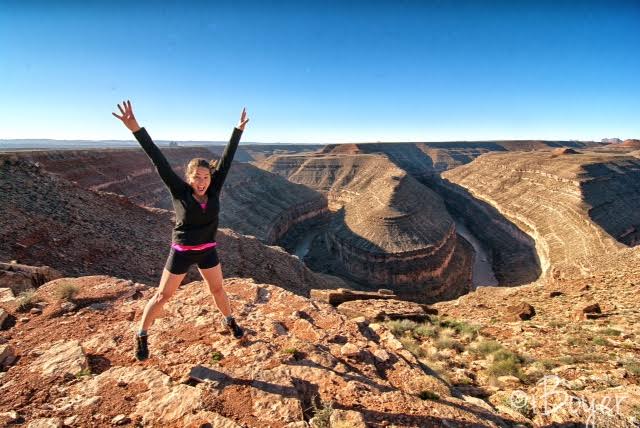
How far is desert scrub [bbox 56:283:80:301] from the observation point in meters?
5.92

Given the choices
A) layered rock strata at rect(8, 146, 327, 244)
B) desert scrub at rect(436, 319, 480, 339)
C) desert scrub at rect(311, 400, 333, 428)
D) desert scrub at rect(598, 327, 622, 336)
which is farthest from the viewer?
layered rock strata at rect(8, 146, 327, 244)

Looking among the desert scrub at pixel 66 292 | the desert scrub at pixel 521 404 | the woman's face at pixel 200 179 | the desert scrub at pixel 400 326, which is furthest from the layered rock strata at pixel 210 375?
the woman's face at pixel 200 179

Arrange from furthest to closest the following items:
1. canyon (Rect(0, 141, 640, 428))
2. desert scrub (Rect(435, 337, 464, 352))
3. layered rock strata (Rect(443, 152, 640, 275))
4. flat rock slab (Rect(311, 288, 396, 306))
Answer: layered rock strata (Rect(443, 152, 640, 275))
flat rock slab (Rect(311, 288, 396, 306))
desert scrub (Rect(435, 337, 464, 352))
canyon (Rect(0, 141, 640, 428))

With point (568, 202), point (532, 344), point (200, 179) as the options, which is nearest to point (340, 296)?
point (532, 344)

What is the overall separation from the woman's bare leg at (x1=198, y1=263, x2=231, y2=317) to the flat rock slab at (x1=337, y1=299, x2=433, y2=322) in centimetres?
374

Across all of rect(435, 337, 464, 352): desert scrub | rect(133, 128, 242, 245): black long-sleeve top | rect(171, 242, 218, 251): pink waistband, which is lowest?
rect(435, 337, 464, 352): desert scrub

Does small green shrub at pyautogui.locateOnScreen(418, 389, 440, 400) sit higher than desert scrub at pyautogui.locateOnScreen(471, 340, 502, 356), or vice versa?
small green shrub at pyautogui.locateOnScreen(418, 389, 440, 400)

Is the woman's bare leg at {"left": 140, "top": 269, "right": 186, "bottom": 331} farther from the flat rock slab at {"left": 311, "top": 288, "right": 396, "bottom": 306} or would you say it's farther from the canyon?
the flat rock slab at {"left": 311, "top": 288, "right": 396, "bottom": 306}

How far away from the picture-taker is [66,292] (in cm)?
596

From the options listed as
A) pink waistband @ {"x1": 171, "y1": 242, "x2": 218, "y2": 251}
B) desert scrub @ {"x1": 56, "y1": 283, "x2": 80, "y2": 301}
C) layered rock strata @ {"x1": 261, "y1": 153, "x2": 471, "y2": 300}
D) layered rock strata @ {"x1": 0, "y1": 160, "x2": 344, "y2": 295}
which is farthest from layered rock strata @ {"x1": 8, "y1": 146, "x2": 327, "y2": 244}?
pink waistband @ {"x1": 171, "y1": 242, "x2": 218, "y2": 251}

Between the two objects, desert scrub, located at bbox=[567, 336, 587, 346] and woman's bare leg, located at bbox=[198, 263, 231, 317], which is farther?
desert scrub, located at bbox=[567, 336, 587, 346]

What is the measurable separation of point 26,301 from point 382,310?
732 cm

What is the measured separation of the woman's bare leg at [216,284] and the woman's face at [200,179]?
0.98 meters

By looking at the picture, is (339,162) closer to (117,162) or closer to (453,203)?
(453,203)
